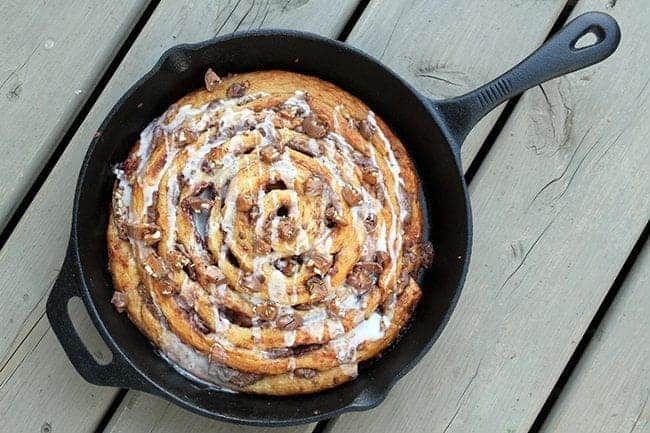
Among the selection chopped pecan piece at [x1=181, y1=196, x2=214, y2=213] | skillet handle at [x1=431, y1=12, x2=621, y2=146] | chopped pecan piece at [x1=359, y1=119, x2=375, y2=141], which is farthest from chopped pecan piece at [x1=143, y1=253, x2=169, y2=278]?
skillet handle at [x1=431, y1=12, x2=621, y2=146]

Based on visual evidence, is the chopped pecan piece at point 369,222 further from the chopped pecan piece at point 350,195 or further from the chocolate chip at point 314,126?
the chocolate chip at point 314,126

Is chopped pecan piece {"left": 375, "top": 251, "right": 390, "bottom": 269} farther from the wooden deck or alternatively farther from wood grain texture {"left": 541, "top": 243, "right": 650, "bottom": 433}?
wood grain texture {"left": 541, "top": 243, "right": 650, "bottom": 433}

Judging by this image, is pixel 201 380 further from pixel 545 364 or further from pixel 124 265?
pixel 545 364

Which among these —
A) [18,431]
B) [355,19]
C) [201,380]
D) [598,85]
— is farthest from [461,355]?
[18,431]

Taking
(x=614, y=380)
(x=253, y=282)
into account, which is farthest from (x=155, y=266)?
(x=614, y=380)

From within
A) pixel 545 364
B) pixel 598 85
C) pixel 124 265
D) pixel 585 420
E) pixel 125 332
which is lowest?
pixel 585 420

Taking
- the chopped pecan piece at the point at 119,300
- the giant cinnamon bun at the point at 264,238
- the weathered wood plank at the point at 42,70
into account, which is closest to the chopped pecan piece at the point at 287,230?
the giant cinnamon bun at the point at 264,238
